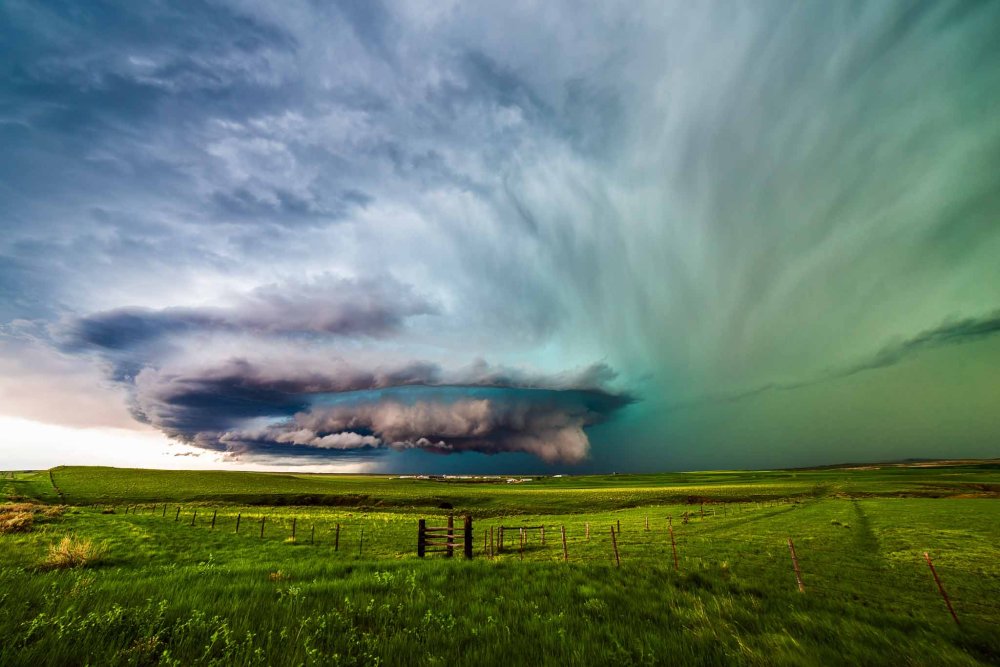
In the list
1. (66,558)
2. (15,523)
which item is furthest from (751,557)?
(15,523)

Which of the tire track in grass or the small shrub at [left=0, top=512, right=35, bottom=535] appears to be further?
the tire track in grass

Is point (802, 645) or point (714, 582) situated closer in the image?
point (802, 645)

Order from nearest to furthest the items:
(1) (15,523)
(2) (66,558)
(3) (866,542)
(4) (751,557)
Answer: (2) (66,558) < (4) (751,557) < (1) (15,523) < (3) (866,542)

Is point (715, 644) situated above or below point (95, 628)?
below

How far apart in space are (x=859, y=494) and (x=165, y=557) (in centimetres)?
13128

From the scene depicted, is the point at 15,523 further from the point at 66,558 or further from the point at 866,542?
the point at 866,542

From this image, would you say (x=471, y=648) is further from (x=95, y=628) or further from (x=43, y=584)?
(x=43, y=584)

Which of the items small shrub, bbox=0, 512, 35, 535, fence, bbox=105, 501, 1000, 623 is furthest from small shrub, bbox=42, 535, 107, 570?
small shrub, bbox=0, 512, 35, 535

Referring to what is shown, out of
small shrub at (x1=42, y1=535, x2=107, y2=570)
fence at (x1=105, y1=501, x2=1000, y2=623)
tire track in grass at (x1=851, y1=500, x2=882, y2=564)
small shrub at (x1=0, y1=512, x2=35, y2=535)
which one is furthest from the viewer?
tire track in grass at (x1=851, y1=500, x2=882, y2=564)

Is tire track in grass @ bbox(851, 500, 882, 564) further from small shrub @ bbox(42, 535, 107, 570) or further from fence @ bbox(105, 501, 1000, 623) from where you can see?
small shrub @ bbox(42, 535, 107, 570)

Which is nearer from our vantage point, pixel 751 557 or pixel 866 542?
pixel 751 557

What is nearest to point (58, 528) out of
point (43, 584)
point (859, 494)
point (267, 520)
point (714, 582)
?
point (267, 520)

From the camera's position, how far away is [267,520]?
189 ft

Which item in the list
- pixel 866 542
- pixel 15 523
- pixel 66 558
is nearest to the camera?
pixel 66 558
